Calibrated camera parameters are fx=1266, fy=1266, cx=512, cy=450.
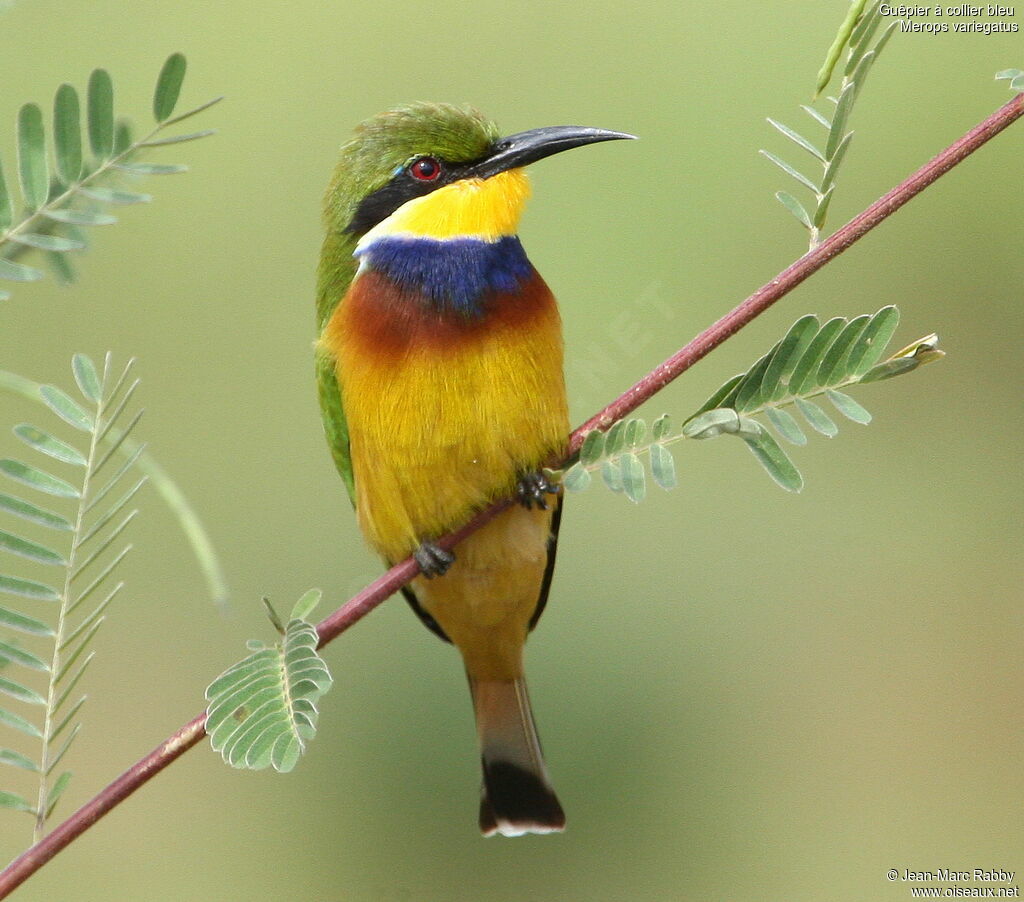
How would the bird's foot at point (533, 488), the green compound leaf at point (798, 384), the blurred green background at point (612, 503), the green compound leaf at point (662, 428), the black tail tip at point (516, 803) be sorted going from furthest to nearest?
the blurred green background at point (612, 503)
the black tail tip at point (516, 803)
the bird's foot at point (533, 488)
the green compound leaf at point (662, 428)
the green compound leaf at point (798, 384)

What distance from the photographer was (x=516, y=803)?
2.79 metres

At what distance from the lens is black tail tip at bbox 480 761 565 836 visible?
277 centimetres

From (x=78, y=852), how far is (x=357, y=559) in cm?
125

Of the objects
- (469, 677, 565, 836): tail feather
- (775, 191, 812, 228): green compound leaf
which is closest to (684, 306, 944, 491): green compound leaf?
(775, 191, 812, 228): green compound leaf

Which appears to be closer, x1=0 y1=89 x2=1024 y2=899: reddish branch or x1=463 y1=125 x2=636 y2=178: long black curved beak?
x1=0 y1=89 x2=1024 y2=899: reddish branch

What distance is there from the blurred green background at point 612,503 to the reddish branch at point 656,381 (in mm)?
2211

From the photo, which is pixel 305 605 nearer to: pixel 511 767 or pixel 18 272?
pixel 18 272

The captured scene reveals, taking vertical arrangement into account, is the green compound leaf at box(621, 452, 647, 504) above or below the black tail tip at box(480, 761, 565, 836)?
below

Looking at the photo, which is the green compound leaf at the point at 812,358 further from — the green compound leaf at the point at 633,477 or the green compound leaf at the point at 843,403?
the green compound leaf at the point at 633,477

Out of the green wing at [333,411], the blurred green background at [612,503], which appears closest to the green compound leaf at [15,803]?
the green wing at [333,411]

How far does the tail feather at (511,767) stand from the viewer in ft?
9.12

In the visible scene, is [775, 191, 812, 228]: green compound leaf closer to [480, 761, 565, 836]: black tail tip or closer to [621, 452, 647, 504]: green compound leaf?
[621, 452, 647, 504]: green compound leaf

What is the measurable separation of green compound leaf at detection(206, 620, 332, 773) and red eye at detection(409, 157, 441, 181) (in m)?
1.15

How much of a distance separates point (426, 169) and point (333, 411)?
0.47 m
